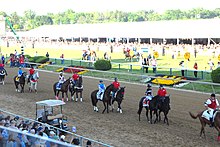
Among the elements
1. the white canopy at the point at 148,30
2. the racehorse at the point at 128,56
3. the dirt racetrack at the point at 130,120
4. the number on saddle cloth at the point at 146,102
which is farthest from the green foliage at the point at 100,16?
the number on saddle cloth at the point at 146,102

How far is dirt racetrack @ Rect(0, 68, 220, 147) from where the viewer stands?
36.4 feet

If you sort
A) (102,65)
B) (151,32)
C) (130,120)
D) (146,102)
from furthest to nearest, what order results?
(151,32), (102,65), (130,120), (146,102)

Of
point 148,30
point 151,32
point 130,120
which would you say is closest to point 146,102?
point 130,120

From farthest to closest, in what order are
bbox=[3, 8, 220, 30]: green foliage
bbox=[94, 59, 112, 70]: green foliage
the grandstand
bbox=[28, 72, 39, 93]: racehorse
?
1. bbox=[3, 8, 220, 30]: green foliage
2. the grandstand
3. bbox=[94, 59, 112, 70]: green foliage
4. bbox=[28, 72, 39, 93]: racehorse

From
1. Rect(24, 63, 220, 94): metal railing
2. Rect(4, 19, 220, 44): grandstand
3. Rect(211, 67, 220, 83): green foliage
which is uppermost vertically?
Rect(4, 19, 220, 44): grandstand

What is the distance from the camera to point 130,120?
13656 mm

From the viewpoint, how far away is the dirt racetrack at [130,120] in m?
11.1

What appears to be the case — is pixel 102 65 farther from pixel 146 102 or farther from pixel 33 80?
pixel 146 102

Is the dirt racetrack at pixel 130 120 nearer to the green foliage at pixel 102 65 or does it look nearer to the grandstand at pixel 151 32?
the green foliage at pixel 102 65

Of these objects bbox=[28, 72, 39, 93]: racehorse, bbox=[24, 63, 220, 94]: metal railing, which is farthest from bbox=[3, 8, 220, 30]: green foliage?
bbox=[28, 72, 39, 93]: racehorse

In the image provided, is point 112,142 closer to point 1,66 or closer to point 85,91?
point 85,91

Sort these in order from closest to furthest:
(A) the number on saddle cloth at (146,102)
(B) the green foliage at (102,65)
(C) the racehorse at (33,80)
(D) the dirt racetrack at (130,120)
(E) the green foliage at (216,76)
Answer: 1. (D) the dirt racetrack at (130,120)
2. (A) the number on saddle cloth at (146,102)
3. (E) the green foliage at (216,76)
4. (C) the racehorse at (33,80)
5. (B) the green foliage at (102,65)

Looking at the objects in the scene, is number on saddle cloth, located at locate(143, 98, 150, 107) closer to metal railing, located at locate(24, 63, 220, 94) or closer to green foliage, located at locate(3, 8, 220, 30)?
metal railing, located at locate(24, 63, 220, 94)

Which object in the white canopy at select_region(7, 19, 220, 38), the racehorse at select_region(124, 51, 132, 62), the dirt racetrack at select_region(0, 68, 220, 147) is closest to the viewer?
the dirt racetrack at select_region(0, 68, 220, 147)
